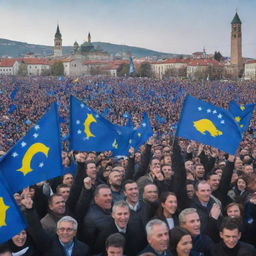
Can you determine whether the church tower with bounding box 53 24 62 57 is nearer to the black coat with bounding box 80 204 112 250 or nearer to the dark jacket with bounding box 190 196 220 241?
the dark jacket with bounding box 190 196 220 241

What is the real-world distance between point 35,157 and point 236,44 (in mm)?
106739

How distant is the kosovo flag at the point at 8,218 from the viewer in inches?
142

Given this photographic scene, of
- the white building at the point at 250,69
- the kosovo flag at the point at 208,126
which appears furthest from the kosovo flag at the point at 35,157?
the white building at the point at 250,69

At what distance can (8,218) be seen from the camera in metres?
3.65

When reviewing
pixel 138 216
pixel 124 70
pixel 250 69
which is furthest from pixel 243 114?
pixel 250 69

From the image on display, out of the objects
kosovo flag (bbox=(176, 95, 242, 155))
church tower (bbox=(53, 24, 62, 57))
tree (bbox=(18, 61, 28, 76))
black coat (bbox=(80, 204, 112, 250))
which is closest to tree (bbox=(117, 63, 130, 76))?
tree (bbox=(18, 61, 28, 76))

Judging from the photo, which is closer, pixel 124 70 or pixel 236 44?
pixel 236 44

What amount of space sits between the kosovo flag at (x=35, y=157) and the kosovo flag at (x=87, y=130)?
1.21m

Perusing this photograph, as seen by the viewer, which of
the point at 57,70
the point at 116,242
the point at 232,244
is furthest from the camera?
the point at 57,70

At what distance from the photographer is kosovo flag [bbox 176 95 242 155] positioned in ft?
20.7

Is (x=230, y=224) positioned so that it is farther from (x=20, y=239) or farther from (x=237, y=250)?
(x=20, y=239)

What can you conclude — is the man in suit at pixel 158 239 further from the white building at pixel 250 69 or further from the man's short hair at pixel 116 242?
the white building at pixel 250 69

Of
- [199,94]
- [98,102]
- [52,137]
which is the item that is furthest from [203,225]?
[199,94]

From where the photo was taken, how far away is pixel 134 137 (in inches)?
338
